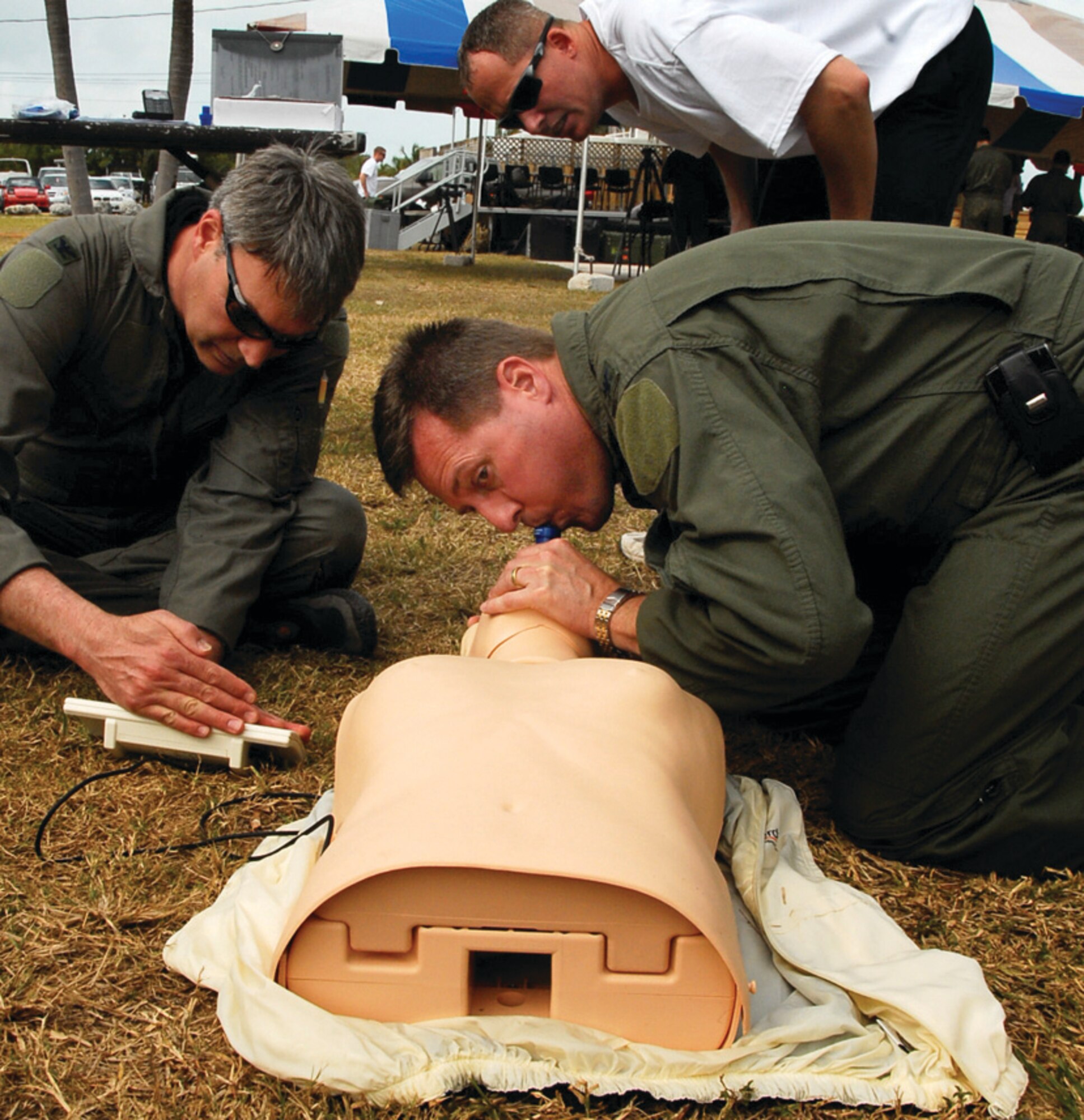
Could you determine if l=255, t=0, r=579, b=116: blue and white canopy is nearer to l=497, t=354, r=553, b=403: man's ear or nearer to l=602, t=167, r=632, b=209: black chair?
l=602, t=167, r=632, b=209: black chair

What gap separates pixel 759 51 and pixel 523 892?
6.53 feet

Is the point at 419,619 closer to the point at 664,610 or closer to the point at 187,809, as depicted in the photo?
the point at 187,809

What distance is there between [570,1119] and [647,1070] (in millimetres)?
106

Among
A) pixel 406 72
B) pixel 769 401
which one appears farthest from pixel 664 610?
pixel 406 72

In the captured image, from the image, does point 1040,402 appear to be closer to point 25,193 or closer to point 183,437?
point 183,437

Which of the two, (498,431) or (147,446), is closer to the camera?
(498,431)

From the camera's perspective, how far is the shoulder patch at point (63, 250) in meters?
2.25

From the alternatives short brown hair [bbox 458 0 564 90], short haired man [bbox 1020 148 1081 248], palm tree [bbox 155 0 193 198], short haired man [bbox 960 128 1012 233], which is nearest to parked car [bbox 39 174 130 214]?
palm tree [bbox 155 0 193 198]

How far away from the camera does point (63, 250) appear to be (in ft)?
7.41

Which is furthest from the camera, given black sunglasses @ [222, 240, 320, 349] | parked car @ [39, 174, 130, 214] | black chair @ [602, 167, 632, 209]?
parked car @ [39, 174, 130, 214]

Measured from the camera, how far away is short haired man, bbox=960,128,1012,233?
428 inches

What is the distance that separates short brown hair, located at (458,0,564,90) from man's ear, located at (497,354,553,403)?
1444 mm

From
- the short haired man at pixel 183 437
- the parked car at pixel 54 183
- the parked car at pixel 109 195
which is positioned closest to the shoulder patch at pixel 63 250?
the short haired man at pixel 183 437

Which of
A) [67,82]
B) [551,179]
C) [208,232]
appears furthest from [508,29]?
[551,179]
